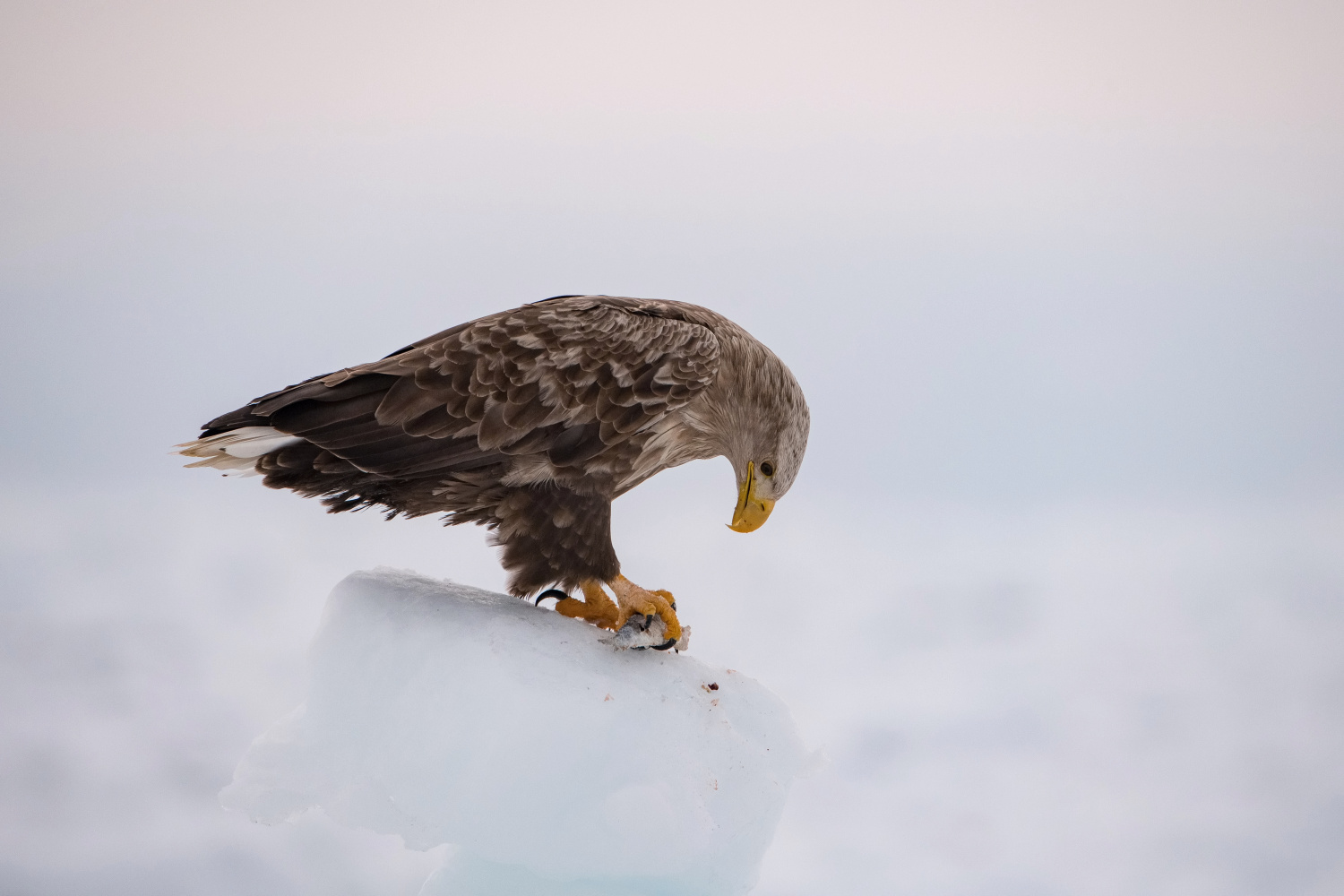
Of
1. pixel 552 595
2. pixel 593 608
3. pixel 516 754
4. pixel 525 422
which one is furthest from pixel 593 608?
pixel 525 422

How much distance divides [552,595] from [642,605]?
0.56m

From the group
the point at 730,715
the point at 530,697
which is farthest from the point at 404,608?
the point at 730,715

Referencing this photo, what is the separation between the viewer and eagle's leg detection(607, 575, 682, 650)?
151 inches

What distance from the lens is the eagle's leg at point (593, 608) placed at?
402 cm

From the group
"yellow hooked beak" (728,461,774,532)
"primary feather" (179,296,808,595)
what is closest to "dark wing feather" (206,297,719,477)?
"primary feather" (179,296,808,595)

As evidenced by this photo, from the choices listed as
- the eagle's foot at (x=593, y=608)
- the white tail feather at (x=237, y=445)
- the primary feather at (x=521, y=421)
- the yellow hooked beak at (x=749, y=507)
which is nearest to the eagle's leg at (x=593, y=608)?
the eagle's foot at (x=593, y=608)

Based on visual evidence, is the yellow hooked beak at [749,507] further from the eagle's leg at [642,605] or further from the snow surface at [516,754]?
the snow surface at [516,754]

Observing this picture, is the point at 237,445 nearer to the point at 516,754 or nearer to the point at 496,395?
the point at 496,395

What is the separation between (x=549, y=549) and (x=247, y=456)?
1098 millimetres

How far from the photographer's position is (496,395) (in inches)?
140

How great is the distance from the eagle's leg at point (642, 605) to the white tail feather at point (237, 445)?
126 centimetres

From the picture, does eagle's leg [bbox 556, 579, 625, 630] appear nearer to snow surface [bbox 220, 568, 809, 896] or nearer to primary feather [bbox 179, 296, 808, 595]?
snow surface [bbox 220, 568, 809, 896]

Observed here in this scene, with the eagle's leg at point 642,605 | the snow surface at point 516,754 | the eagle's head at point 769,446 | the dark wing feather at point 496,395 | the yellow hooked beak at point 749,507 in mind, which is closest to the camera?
the dark wing feather at point 496,395

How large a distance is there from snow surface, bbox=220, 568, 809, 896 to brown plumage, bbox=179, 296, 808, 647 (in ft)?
0.99
